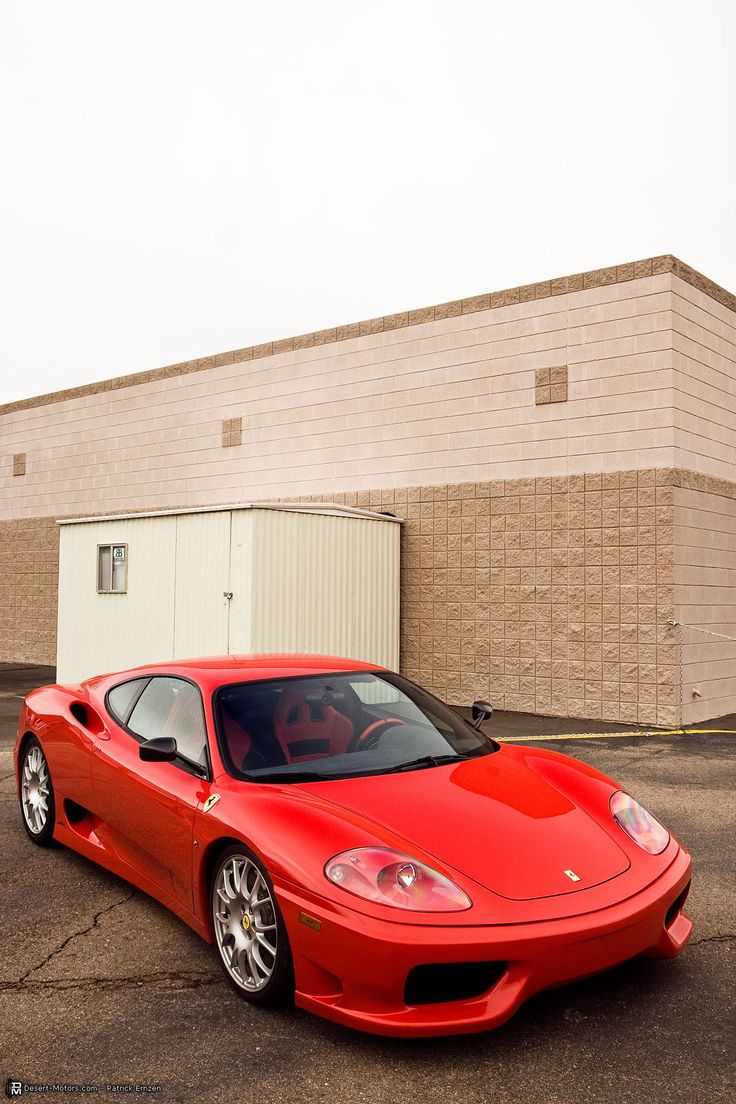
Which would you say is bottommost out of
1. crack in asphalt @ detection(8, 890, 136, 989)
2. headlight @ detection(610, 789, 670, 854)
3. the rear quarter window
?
crack in asphalt @ detection(8, 890, 136, 989)

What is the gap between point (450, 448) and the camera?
44.6ft

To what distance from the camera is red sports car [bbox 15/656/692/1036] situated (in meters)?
3.00

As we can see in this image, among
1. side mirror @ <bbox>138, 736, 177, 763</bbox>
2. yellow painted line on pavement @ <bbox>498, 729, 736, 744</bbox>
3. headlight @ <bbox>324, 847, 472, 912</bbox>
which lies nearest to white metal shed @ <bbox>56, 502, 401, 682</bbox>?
yellow painted line on pavement @ <bbox>498, 729, 736, 744</bbox>

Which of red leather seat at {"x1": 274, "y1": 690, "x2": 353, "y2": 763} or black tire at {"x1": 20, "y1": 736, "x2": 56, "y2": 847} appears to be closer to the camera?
red leather seat at {"x1": 274, "y1": 690, "x2": 353, "y2": 763}

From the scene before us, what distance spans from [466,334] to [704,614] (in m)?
5.23

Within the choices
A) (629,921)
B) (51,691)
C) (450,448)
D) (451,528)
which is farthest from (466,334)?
(629,921)

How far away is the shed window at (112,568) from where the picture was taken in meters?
13.5

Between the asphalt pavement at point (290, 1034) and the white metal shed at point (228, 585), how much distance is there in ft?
23.5

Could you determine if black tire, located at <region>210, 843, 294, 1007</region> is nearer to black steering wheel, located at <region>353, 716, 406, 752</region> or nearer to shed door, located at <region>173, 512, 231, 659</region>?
black steering wheel, located at <region>353, 716, 406, 752</region>

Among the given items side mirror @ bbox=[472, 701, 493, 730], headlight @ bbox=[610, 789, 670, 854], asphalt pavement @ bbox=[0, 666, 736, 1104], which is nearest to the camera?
asphalt pavement @ bbox=[0, 666, 736, 1104]

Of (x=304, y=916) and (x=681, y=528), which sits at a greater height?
(x=681, y=528)

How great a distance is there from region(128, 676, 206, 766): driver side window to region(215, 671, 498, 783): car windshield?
0.42 ft

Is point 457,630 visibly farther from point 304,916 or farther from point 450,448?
point 304,916

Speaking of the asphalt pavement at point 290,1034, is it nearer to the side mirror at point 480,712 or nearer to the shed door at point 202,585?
the side mirror at point 480,712
